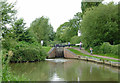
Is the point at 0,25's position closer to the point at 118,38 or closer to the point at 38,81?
the point at 38,81

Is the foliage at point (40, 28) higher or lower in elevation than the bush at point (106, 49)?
higher

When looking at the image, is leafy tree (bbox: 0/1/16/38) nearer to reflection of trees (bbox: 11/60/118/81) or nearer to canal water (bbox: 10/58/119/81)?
canal water (bbox: 10/58/119/81)

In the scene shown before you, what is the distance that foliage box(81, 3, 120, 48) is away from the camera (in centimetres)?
2809

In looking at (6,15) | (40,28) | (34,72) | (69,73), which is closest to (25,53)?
(34,72)

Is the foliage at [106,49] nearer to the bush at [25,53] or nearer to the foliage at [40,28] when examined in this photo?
the bush at [25,53]

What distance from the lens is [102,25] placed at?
2869 cm

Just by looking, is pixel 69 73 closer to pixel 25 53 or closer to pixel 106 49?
pixel 25 53

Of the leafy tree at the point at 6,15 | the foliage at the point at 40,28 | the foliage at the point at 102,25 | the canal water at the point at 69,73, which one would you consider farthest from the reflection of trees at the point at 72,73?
the foliage at the point at 40,28

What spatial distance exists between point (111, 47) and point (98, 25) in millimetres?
5087

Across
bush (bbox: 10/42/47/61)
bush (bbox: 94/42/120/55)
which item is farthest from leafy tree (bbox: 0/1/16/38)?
bush (bbox: 94/42/120/55)

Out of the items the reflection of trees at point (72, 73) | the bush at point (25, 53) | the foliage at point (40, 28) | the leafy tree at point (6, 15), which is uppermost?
the foliage at point (40, 28)

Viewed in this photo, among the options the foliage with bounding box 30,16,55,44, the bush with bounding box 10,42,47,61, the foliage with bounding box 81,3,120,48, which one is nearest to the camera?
the bush with bounding box 10,42,47,61

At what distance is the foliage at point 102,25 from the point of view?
28.1m

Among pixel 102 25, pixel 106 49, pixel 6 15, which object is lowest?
pixel 106 49
